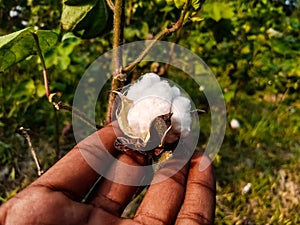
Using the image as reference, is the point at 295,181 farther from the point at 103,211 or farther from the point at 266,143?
the point at 103,211

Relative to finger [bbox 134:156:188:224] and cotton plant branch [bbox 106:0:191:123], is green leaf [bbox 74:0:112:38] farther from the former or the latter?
finger [bbox 134:156:188:224]

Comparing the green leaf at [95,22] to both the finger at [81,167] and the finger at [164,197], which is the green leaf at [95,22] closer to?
the finger at [81,167]

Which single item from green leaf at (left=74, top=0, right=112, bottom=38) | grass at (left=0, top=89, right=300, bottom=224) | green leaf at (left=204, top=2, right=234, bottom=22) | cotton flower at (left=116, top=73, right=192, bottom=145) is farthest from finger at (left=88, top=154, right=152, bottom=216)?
green leaf at (left=204, top=2, right=234, bottom=22)

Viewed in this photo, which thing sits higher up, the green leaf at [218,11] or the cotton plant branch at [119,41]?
the cotton plant branch at [119,41]

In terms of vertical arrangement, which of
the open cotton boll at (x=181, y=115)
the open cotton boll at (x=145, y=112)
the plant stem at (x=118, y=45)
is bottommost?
the open cotton boll at (x=181, y=115)

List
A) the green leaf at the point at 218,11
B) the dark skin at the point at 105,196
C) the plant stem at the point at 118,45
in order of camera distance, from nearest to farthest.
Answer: the dark skin at the point at 105,196, the plant stem at the point at 118,45, the green leaf at the point at 218,11

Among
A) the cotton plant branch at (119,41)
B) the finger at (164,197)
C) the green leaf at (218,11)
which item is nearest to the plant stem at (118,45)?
the cotton plant branch at (119,41)
